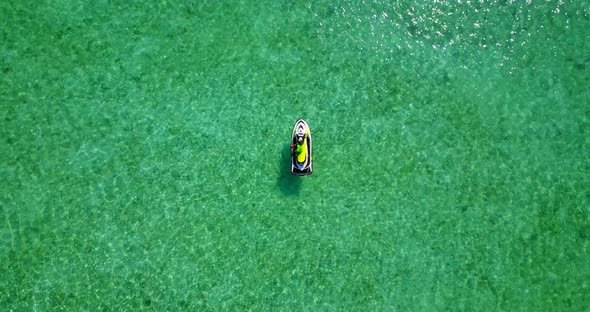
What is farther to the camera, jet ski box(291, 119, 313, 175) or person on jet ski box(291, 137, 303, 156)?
jet ski box(291, 119, 313, 175)

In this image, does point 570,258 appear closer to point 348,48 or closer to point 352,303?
point 352,303

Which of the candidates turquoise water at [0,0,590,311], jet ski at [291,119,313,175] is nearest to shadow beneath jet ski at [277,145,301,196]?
turquoise water at [0,0,590,311]

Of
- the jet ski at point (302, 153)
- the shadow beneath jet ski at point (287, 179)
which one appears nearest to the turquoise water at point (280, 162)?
the shadow beneath jet ski at point (287, 179)

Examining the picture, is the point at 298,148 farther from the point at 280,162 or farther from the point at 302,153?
the point at 280,162

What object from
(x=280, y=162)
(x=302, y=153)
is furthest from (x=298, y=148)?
(x=280, y=162)

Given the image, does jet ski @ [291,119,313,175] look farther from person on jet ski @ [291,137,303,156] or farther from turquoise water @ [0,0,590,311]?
turquoise water @ [0,0,590,311]

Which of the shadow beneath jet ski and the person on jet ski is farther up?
the person on jet ski

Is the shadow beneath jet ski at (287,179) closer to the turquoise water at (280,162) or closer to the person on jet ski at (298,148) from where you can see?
the turquoise water at (280,162)
